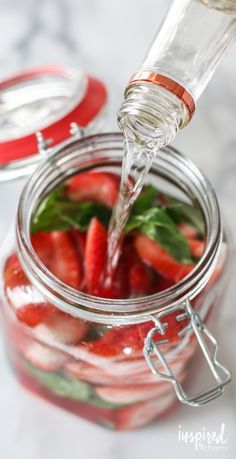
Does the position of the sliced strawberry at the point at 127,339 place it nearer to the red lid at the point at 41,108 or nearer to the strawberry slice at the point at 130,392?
the strawberry slice at the point at 130,392

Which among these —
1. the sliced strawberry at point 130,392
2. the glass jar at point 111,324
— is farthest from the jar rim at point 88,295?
the sliced strawberry at point 130,392

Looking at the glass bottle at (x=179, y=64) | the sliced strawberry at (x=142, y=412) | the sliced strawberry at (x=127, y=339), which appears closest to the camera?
the glass bottle at (x=179, y=64)

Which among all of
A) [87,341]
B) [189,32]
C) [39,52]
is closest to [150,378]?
[87,341]

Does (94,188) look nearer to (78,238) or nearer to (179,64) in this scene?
(78,238)

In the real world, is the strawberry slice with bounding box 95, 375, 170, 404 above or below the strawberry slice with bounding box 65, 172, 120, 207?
below

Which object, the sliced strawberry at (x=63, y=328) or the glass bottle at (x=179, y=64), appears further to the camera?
the sliced strawberry at (x=63, y=328)

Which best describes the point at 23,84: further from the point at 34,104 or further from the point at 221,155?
the point at 221,155

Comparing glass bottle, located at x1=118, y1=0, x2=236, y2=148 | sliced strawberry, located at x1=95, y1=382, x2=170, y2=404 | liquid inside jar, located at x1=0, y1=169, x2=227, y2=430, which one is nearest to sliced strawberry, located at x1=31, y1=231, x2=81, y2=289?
liquid inside jar, located at x1=0, y1=169, x2=227, y2=430

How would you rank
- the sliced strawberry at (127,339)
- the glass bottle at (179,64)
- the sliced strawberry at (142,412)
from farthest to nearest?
the sliced strawberry at (142,412), the sliced strawberry at (127,339), the glass bottle at (179,64)

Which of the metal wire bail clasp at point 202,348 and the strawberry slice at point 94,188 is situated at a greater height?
the strawberry slice at point 94,188

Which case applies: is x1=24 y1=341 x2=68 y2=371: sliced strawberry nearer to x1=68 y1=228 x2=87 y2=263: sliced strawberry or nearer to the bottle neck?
x1=68 y1=228 x2=87 y2=263: sliced strawberry
